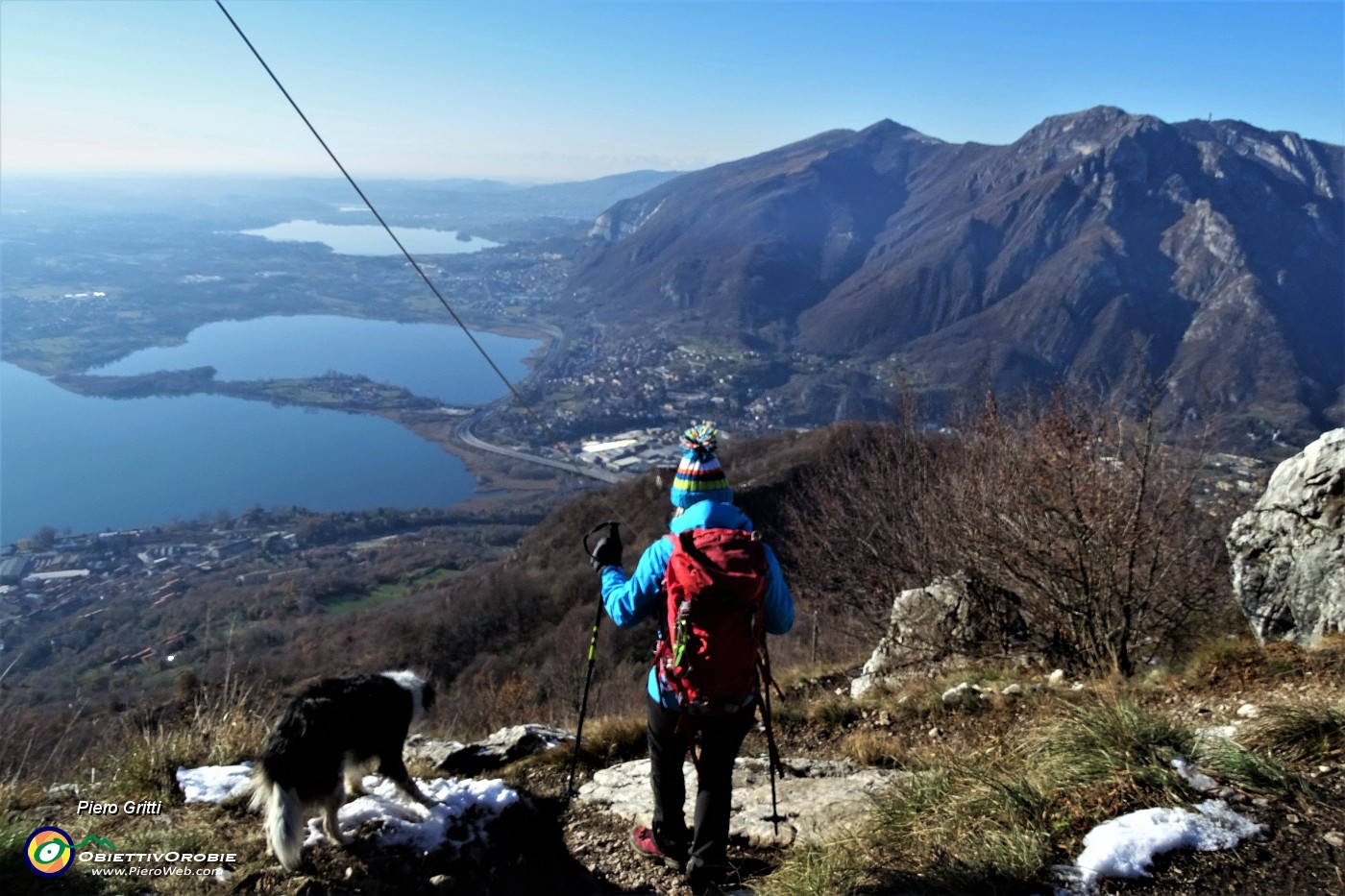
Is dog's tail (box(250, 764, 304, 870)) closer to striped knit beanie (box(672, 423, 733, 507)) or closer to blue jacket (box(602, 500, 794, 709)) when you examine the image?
blue jacket (box(602, 500, 794, 709))

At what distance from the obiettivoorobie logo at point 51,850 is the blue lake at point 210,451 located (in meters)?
50.3

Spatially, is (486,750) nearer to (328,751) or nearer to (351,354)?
(328,751)

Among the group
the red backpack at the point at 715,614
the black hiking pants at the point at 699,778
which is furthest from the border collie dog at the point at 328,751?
the red backpack at the point at 715,614

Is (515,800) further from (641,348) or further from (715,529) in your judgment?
(641,348)

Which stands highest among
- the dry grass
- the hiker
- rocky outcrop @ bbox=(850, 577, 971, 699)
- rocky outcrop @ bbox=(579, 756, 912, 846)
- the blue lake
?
the hiker

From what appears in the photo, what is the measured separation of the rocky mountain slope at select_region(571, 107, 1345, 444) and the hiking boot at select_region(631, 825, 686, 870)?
6510 centimetres

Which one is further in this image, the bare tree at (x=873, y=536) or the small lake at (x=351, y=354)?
the small lake at (x=351, y=354)

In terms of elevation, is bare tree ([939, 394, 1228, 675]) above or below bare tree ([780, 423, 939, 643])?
above

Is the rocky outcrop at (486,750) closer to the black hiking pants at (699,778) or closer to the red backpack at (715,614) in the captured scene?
the black hiking pants at (699,778)

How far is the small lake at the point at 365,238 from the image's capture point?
13300 centimetres

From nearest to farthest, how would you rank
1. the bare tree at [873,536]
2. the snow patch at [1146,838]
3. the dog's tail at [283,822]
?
the snow patch at [1146,838] → the dog's tail at [283,822] → the bare tree at [873,536]

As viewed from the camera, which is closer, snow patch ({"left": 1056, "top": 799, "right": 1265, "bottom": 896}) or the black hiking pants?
snow patch ({"left": 1056, "top": 799, "right": 1265, "bottom": 896})

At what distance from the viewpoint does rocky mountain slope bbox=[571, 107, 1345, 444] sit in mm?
86750

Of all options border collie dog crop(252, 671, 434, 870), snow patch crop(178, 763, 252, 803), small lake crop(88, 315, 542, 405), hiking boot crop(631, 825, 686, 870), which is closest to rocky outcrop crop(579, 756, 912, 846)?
hiking boot crop(631, 825, 686, 870)
